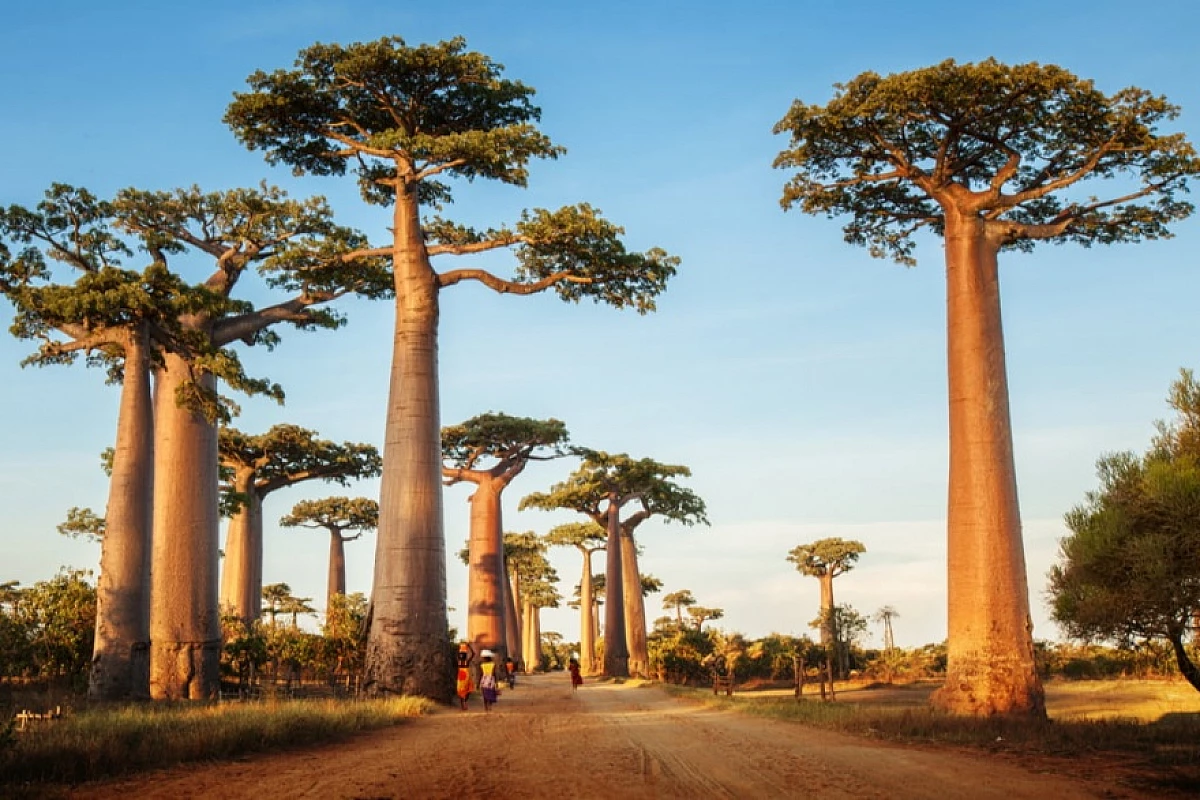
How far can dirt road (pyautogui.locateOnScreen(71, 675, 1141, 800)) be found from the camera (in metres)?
7.82

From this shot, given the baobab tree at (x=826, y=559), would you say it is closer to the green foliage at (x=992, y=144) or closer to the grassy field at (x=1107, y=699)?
the grassy field at (x=1107, y=699)

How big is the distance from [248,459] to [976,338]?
2915 centimetres

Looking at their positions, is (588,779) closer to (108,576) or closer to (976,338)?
(976,338)

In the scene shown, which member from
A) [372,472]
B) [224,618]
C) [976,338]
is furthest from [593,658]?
[976,338]

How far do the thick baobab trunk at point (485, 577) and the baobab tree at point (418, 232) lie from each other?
19.5 meters

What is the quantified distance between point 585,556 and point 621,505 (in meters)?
9.28

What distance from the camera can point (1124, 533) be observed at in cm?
1429

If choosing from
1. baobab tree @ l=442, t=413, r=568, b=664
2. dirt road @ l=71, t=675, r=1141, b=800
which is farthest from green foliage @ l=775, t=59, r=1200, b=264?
baobab tree @ l=442, t=413, r=568, b=664

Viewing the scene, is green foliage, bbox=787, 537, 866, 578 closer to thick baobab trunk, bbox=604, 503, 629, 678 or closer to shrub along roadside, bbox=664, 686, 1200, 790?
thick baobab trunk, bbox=604, 503, 629, 678

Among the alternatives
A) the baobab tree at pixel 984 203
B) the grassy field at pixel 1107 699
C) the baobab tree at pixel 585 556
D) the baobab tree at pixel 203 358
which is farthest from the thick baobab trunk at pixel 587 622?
the baobab tree at pixel 984 203

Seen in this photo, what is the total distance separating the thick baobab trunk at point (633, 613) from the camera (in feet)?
150

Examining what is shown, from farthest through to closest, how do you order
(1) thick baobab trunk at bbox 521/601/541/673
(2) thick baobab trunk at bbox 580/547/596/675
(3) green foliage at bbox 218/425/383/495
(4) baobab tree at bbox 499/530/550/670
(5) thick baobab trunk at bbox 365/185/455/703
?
(1) thick baobab trunk at bbox 521/601/541/673, (4) baobab tree at bbox 499/530/550/670, (2) thick baobab trunk at bbox 580/547/596/675, (3) green foliage at bbox 218/425/383/495, (5) thick baobab trunk at bbox 365/185/455/703

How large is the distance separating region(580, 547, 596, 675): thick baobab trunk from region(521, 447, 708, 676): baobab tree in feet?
23.3

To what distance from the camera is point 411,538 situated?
1998 cm
